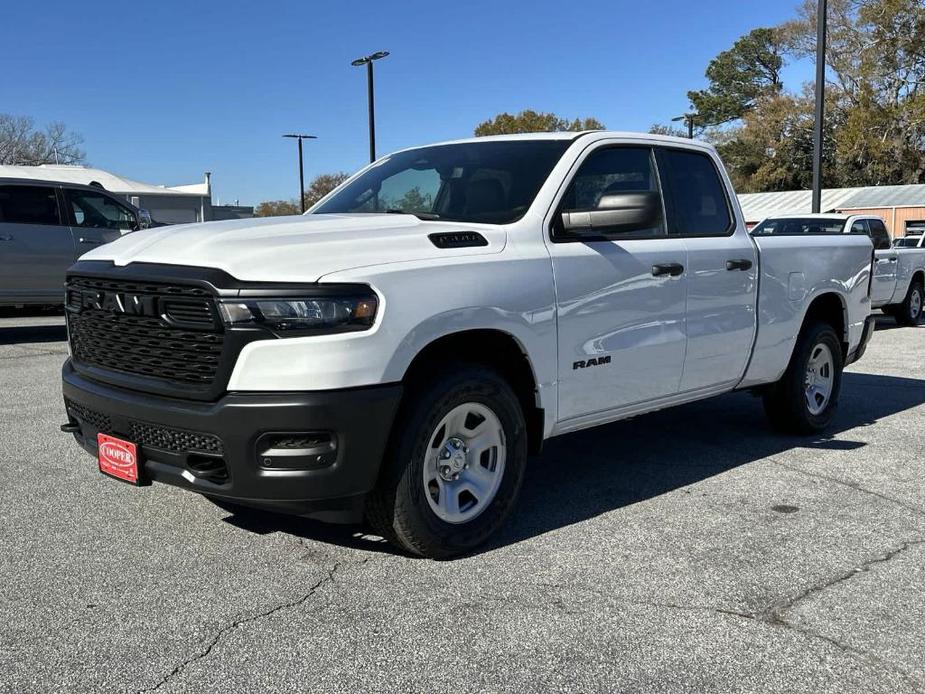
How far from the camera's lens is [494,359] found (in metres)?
4.24

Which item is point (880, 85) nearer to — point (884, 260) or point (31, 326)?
point (884, 260)

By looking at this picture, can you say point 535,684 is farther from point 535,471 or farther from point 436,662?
point 535,471

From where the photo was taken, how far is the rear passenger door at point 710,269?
5164 mm

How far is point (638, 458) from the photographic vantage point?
5.84 meters

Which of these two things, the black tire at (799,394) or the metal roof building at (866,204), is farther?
the metal roof building at (866,204)

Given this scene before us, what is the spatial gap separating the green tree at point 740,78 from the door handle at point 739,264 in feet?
233

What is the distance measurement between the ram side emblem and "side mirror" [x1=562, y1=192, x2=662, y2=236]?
2.09 ft

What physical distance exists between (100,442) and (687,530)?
9.01 feet

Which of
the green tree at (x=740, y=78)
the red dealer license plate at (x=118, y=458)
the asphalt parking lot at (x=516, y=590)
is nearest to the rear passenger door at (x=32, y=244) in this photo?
the asphalt parking lot at (x=516, y=590)

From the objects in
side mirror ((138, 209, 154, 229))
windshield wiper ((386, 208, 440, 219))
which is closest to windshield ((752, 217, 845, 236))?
side mirror ((138, 209, 154, 229))

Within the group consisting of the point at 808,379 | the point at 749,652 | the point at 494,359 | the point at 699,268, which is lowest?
the point at 749,652

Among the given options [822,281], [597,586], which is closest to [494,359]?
[597,586]

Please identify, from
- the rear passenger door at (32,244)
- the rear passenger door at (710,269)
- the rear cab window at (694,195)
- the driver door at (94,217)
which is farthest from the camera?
the driver door at (94,217)

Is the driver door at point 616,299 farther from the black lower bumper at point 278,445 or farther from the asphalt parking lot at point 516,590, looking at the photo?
the black lower bumper at point 278,445
